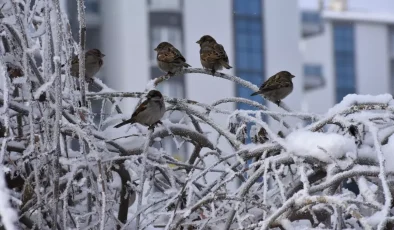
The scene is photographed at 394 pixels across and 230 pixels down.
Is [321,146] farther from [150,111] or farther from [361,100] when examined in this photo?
[150,111]

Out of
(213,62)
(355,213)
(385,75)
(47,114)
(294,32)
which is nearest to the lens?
(355,213)

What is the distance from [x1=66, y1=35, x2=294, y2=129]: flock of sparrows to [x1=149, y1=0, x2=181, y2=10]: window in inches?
759

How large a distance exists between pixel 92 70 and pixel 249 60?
70.2 feet

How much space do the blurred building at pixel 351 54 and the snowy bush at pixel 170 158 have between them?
1297 inches

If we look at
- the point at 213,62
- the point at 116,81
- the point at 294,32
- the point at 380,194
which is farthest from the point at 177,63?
the point at 294,32

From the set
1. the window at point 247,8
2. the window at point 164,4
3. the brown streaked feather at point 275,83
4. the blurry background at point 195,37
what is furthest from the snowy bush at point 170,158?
the window at point 247,8

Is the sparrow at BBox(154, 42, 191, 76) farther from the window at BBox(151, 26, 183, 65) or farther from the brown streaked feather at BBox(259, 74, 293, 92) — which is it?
the window at BBox(151, 26, 183, 65)

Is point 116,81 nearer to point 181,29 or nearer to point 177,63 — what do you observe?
point 181,29

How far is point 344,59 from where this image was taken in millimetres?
37594

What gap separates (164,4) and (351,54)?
621 inches

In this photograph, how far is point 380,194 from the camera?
2262 mm

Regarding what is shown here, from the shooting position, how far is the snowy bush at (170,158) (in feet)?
6.88

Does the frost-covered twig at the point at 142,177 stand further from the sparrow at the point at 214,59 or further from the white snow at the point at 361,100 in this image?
the sparrow at the point at 214,59

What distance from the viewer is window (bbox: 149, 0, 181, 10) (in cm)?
2422
